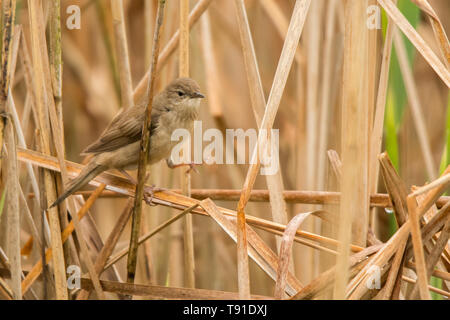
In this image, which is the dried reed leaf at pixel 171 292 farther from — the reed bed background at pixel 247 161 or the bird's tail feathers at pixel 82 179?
the bird's tail feathers at pixel 82 179

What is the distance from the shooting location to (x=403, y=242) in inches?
68.1

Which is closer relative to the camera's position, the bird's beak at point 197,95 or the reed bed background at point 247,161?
the reed bed background at point 247,161

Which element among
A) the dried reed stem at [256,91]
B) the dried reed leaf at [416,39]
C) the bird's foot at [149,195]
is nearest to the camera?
the dried reed leaf at [416,39]

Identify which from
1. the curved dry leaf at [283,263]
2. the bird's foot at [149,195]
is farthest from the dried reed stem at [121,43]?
the curved dry leaf at [283,263]

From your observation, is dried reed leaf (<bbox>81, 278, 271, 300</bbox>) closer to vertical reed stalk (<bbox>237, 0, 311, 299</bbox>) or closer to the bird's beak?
vertical reed stalk (<bbox>237, 0, 311, 299</bbox>)

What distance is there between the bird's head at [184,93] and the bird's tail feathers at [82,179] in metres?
0.50

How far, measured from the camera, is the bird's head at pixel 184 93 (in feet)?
8.38

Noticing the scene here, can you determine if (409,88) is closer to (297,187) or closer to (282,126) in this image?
(297,187)

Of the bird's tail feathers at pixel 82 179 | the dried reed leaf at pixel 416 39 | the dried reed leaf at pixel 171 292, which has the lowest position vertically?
the dried reed leaf at pixel 171 292

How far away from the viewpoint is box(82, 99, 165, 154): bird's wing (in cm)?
258

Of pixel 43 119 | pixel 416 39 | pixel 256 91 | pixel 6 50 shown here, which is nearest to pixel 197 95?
pixel 256 91

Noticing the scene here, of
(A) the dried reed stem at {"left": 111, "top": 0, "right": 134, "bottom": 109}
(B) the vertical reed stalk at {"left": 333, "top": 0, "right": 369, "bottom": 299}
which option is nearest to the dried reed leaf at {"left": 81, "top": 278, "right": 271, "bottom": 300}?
(B) the vertical reed stalk at {"left": 333, "top": 0, "right": 369, "bottom": 299}

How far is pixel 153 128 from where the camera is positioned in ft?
9.03
